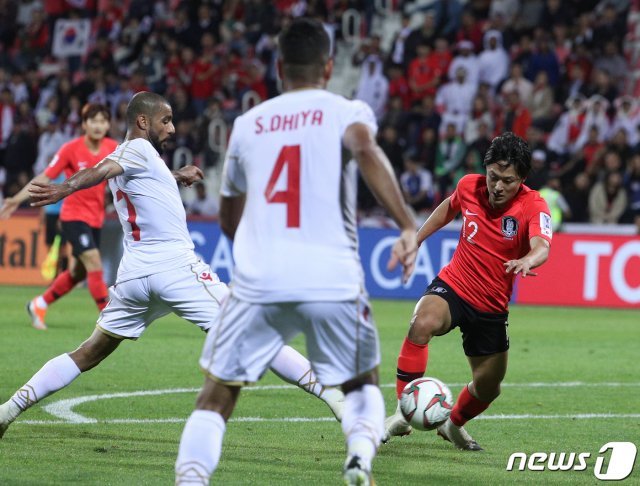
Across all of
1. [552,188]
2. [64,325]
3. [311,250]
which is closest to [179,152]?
[552,188]

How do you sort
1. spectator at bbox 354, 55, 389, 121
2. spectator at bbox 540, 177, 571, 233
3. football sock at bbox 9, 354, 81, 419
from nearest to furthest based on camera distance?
1. football sock at bbox 9, 354, 81, 419
2. spectator at bbox 540, 177, 571, 233
3. spectator at bbox 354, 55, 389, 121

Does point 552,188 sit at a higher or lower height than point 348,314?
lower

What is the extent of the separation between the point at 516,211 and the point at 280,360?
1719mm

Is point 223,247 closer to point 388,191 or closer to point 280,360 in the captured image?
point 280,360

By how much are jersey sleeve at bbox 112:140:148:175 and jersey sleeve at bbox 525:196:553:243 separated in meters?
2.37

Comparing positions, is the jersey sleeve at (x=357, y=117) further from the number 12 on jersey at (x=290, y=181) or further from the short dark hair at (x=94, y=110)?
the short dark hair at (x=94, y=110)

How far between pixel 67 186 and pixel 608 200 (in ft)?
49.8

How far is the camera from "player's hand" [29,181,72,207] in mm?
6734

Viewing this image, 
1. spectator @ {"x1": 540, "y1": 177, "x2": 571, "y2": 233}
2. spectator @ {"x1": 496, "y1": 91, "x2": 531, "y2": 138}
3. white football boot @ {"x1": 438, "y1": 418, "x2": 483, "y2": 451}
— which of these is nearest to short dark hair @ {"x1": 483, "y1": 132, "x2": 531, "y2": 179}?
white football boot @ {"x1": 438, "y1": 418, "x2": 483, "y2": 451}

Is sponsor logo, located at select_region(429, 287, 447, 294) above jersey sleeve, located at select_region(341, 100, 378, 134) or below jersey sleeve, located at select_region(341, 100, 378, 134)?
below

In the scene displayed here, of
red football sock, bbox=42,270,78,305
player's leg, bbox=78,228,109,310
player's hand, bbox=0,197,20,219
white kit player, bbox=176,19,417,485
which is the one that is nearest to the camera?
white kit player, bbox=176,19,417,485

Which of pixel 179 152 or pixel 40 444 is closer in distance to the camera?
pixel 40 444

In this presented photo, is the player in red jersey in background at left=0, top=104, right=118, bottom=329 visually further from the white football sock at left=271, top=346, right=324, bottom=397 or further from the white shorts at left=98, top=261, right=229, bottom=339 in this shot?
the white football sock at left=271, top=346, right=324, bottom=397

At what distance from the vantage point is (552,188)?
2081 centimetres
